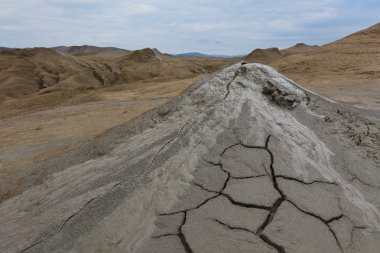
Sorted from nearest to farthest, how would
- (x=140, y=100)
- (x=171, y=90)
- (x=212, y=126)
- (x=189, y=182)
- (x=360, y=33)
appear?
(x=189, y=182)
(x=212, y=126)
(x=140, y=100)
(x=171, y=90)
(x=360, y=33)

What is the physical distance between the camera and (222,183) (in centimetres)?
232

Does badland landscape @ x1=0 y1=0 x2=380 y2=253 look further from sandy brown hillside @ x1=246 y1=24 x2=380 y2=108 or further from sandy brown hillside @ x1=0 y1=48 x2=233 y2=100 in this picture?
sandy brown hillside @ x1=0 y1=48 x2=233 y2=100

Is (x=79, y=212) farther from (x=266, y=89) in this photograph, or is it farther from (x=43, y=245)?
(x=266, y=89)

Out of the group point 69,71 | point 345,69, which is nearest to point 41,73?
point 69,71

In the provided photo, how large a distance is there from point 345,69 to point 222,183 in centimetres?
796

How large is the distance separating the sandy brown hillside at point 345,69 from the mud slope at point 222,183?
3430 mm

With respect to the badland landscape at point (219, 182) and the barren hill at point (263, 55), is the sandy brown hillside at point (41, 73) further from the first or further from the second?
the badland landscape at point (219, 182)

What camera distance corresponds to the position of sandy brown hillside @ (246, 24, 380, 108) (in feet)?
22.7

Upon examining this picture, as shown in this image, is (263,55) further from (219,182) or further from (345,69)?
(219,182)

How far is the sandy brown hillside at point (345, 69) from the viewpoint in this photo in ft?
22.7

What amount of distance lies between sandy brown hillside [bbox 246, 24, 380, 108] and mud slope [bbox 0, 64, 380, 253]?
3.43 meters

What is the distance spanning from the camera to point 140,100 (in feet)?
27.3

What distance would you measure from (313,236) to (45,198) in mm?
1784

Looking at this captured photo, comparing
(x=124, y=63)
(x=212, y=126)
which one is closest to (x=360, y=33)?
(x=124, y=63)
